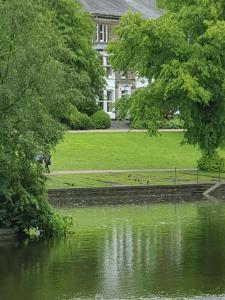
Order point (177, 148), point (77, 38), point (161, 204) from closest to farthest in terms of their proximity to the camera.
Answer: point (161, 204), point (177, 148), point (77, 38)

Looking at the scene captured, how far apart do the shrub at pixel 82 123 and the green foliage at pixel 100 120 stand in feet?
1.74

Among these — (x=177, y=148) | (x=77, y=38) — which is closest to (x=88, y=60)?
(x=77, y=38)

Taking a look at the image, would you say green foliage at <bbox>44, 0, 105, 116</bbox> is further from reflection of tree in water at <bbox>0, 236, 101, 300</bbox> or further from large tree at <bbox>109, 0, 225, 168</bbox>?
reflection of tree in water at <bbox>0, 236, 101, 300</bbox>

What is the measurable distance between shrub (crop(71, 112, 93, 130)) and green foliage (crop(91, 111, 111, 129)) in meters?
0.53

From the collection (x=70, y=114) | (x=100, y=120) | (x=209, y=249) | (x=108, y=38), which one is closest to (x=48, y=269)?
(x=209, y=249)

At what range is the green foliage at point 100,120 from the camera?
78.9 m

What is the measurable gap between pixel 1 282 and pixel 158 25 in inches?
1269

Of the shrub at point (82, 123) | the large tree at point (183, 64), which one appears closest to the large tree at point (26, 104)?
the large tree at point (183, 64)

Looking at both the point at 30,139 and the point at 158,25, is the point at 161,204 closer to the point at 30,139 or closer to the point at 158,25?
the point at 158,25

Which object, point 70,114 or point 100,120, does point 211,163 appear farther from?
point 100,120

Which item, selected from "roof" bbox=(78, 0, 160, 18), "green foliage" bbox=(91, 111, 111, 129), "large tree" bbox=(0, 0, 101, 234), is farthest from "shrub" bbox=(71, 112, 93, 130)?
"large tree" bbox=(0, 0, 101, 234)

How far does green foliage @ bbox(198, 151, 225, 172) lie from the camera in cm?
5575

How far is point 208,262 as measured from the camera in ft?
80.4

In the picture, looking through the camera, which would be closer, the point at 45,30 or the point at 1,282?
the point at 1,282
